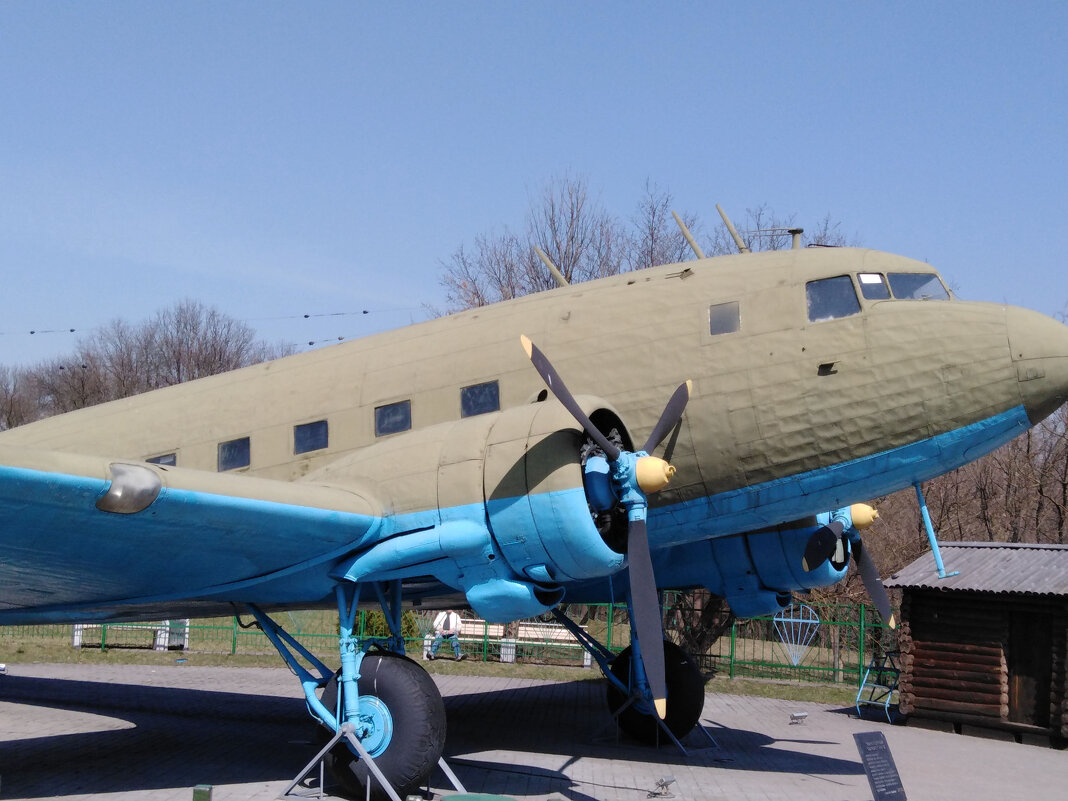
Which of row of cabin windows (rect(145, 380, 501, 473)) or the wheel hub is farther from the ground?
row of cabin windows (rect(145, 380, 501, 473))

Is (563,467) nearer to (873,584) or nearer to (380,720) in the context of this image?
(380,720)

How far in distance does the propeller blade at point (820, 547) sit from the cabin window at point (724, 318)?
346 centimetres

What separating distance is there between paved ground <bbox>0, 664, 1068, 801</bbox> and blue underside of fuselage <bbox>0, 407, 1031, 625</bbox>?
6.09 feet

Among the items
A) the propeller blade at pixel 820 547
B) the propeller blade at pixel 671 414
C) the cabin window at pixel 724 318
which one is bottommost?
the propeller blade at pixel 820 547

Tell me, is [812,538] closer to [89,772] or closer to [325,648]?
[89,772]

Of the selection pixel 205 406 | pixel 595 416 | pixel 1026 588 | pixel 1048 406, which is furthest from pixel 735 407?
pixel 1026 588

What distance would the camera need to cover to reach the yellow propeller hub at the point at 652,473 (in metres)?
8.84

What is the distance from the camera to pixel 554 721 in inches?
607

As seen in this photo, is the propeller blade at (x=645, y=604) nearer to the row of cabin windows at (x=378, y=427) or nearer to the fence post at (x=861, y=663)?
the row of cabin windows at (x=378, y=427)

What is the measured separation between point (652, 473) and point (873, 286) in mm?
2849

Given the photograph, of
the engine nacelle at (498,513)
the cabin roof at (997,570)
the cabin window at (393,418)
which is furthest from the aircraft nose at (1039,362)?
the cabin roof at (997,570)

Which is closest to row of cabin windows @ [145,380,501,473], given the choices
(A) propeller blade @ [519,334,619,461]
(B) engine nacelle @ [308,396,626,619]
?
(B) engine nacelle @ [308,396,626,619]

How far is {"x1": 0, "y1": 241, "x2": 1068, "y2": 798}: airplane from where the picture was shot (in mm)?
8812

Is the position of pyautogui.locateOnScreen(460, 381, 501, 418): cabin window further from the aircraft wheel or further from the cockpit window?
the cockpit window
